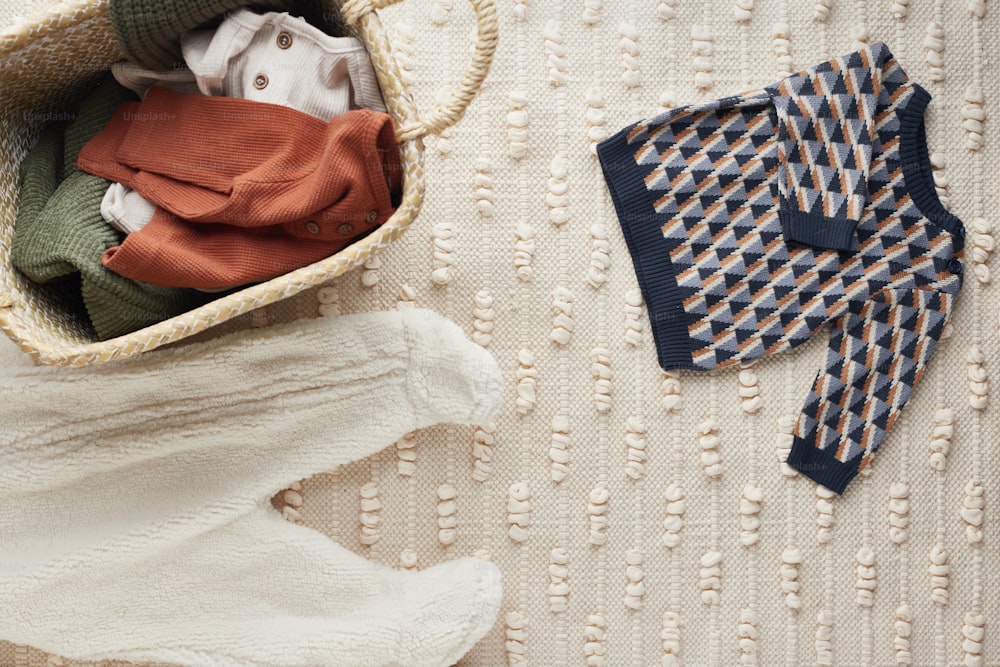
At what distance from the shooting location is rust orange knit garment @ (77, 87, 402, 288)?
0.86 m

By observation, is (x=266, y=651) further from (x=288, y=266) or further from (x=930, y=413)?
(x=930, y=413)

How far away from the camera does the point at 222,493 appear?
1.09m

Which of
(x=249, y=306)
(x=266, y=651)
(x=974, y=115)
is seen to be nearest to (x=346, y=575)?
(x=266, y=651)

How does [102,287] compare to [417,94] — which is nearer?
[102,287]

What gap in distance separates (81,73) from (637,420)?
2.86 ft

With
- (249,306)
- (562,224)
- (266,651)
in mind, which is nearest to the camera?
(249,306)

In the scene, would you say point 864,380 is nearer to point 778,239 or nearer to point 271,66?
point 778,239

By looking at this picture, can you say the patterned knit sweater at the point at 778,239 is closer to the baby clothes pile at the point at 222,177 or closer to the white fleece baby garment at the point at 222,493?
the white fleece baby garment at the point at 222,493

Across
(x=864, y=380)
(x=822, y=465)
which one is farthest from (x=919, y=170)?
(x=822, y=465)

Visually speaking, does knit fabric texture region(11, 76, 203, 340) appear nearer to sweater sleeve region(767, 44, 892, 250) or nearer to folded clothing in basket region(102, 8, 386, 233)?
folded clothing in basket region(102, 8, 386, 233)

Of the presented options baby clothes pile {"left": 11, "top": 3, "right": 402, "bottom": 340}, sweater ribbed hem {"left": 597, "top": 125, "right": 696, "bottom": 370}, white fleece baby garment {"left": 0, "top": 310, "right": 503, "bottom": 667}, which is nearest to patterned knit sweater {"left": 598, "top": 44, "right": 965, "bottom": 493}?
sweater ribbed hem {"left": 597, "top": 125, "right": 696, "bottom": 370}

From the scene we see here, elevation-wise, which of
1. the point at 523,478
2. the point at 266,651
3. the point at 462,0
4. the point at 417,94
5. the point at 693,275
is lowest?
the point at 266,651

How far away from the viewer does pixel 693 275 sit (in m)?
1.15

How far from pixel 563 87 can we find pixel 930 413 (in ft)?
2.44
